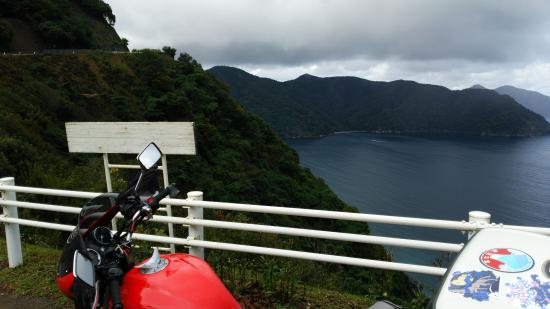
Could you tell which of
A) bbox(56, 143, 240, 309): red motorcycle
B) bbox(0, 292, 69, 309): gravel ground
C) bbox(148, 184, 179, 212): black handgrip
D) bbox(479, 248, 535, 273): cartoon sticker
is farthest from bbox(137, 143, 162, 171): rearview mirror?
bbox(0, 292, 69, 309): gravel ground

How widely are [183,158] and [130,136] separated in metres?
25.5

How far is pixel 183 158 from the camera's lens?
2966 centimetres

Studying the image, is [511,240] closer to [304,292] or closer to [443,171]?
[304,292]

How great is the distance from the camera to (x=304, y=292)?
387cm

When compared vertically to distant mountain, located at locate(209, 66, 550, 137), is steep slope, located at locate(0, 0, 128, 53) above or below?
above

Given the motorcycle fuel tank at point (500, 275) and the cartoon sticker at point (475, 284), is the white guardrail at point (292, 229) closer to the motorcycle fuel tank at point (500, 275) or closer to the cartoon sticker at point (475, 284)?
the motorcycle fuel tank at point (500, 275)

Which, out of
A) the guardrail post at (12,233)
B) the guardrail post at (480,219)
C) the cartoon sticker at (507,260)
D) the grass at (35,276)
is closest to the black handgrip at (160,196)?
the cartoon sticker at (507,260)

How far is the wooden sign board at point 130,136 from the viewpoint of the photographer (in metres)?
4.38

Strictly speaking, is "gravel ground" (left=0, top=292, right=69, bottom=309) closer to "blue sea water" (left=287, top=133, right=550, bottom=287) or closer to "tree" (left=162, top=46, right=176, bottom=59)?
"blue sea water" (left=287, top=133, right=550, bottom=287)

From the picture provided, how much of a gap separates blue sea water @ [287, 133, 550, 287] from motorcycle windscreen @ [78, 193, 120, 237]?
1065 inches

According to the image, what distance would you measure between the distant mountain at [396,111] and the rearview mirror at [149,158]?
133753 mm

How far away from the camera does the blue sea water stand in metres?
47.3

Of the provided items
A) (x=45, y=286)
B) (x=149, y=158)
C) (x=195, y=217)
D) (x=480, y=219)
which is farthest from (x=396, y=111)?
(x=149, y=158)

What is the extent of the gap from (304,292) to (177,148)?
81.6 inches
